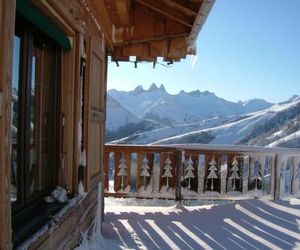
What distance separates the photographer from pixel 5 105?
59.1 inches

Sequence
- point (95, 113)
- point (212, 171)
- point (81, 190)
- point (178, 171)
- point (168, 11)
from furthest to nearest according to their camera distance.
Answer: point (212, 171) < point (178, 171) < point (168, 11) < point (95, 113) < point (81, 190)

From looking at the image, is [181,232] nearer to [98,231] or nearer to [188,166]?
[98,231]

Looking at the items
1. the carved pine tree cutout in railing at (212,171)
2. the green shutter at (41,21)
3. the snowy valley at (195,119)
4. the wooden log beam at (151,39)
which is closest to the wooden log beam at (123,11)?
the wooden log beam at (151,39)

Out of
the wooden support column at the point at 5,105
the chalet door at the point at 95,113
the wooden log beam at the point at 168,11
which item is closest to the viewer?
the wooden support column at the point at 5,105

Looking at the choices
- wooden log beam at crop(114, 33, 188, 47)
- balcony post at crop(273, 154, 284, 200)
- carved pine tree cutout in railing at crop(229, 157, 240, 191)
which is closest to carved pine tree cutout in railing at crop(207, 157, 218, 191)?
carved pine tree cutout in railing at crop(229, 157, 240, 191)

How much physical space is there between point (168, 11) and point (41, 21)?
2.58m

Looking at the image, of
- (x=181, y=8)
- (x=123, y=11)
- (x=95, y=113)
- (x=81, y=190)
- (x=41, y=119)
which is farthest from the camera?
(x=181, y=8)

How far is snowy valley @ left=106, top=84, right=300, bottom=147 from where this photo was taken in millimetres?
31008

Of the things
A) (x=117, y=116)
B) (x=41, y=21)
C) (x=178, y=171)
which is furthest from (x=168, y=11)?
(x=117, y=116)

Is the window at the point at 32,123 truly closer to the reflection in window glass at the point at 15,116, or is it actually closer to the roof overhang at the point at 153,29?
the reflection in window glass at the point at 15,116

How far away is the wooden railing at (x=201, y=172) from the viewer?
586 cm

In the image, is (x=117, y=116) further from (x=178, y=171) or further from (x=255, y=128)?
(x=178, y=171)

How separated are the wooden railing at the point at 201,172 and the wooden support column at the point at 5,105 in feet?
13.9

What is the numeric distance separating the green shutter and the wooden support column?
0.45 m
